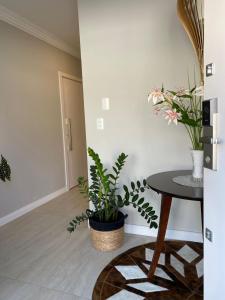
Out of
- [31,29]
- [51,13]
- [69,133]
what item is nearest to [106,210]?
[69,133]

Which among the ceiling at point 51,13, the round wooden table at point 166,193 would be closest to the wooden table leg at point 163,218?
the round wooden table at point 166,193

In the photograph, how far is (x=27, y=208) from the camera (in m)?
3.23

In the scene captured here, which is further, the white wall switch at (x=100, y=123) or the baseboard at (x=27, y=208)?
the baseboard at (x=27, y=208)

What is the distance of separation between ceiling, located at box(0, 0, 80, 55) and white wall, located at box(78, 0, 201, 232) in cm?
47

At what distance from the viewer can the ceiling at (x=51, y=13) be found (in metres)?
2.64

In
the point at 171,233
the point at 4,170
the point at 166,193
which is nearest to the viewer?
the point at 166,193

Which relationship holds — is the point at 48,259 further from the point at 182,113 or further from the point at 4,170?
the point at 182,113

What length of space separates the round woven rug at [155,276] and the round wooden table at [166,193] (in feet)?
0.39

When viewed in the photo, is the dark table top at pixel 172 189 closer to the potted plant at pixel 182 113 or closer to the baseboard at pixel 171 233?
the potted plant at pixel 182 113

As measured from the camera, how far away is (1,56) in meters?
2.81

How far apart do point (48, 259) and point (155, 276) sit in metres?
0.92

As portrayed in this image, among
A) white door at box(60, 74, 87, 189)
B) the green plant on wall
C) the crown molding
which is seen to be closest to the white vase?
the green plant on wall

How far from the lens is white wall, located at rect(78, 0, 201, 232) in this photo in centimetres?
218

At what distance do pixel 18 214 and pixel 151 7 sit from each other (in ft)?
9.04
